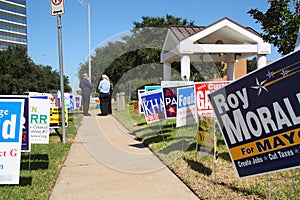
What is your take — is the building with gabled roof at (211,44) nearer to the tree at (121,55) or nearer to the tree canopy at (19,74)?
the tree at (121,55)

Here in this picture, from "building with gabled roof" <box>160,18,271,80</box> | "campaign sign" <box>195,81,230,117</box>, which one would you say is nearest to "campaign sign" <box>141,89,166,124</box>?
"campaign sign" <box>195,81,230,117</box>

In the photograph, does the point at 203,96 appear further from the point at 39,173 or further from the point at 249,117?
the point at 39,173

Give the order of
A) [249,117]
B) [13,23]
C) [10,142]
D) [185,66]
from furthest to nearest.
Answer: [13,23] → [185,66] → [10,142] → [249,117]

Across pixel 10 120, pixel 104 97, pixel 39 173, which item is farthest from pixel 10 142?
pixel 104 97

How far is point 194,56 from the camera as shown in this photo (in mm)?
16391

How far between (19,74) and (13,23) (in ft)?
148

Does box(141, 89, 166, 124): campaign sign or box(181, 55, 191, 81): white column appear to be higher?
box(181, 55, 191, 81): white column

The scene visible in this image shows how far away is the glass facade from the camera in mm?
94312

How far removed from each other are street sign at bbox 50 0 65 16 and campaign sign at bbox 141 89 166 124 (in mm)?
2994

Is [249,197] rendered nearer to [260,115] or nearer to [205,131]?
[260,115]

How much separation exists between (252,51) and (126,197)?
15300mm

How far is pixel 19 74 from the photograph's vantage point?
60.6 meters

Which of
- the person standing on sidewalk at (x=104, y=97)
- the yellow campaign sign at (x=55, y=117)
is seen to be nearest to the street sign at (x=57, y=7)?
the yellow campaign sign at (x=55, y=117)

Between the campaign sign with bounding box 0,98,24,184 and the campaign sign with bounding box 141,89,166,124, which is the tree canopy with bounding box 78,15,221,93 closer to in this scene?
the campaign sign with bounding box 141,89,166,124
